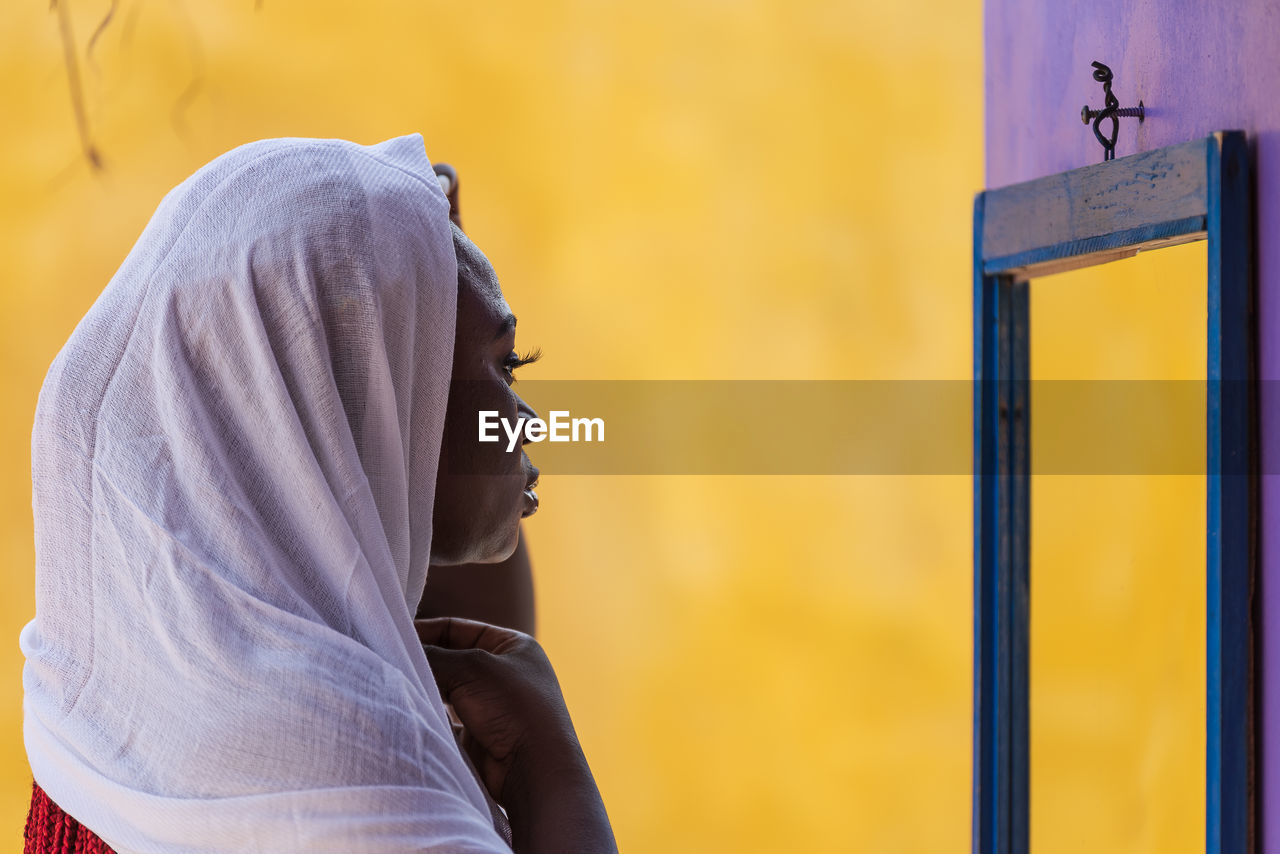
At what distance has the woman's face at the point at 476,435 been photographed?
0.92 metres

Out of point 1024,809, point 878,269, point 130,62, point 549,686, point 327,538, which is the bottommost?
point 1024,809

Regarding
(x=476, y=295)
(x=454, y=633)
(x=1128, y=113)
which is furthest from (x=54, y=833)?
(x=1128, y=113)

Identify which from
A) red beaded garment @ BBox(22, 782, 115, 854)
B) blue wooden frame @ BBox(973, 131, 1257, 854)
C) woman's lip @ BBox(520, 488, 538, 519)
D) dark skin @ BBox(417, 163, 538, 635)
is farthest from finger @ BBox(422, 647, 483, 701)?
dark skin @ BBox(417, 163, 538, 635)

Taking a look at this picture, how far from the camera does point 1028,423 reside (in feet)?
5.30

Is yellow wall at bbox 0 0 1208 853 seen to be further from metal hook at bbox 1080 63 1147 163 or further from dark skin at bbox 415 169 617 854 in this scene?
dark skin at bbox 415 169 617 854

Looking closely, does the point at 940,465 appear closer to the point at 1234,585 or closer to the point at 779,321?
the point at 779,321

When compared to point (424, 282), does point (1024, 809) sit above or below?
below

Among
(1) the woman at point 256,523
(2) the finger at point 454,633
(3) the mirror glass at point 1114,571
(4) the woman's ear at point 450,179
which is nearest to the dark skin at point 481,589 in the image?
(4) the woman's ear at point 450,179

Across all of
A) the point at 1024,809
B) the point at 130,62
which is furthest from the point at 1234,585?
the point at 130,62

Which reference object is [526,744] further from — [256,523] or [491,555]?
[256,523]

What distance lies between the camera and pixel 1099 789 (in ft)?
5.52

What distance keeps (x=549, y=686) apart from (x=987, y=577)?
0.89 metres

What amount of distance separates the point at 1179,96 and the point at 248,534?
112cm

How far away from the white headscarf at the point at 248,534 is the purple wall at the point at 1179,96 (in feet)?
2.78
